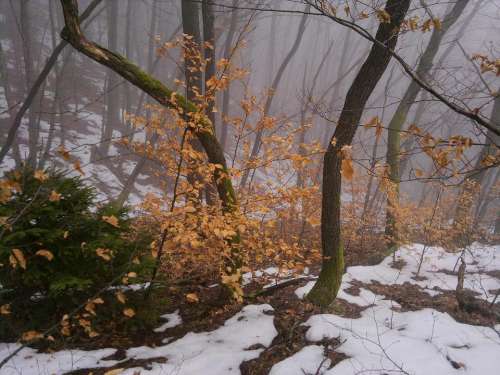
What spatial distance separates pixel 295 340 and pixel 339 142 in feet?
8.39

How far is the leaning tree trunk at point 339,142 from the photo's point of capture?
3.52m

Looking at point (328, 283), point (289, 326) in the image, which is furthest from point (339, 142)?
point (289, 326)

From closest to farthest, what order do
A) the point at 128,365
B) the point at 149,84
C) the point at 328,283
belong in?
the point at 128,365 < the point at 149,84 < the point at 328,283

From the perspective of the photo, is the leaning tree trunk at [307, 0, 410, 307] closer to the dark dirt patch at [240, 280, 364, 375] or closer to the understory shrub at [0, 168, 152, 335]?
the dark dirt patch at [240, 280, 364, 375]

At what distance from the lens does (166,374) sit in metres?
3.18

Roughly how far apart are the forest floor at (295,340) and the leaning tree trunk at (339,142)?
0.50 m

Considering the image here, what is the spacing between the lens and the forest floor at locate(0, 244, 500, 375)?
10.8 feet

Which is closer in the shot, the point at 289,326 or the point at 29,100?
the point at 289,326

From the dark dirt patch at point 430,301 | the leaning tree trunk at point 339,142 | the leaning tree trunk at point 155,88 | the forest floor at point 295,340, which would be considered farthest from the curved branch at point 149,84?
the dark dirt patch at point 430,301

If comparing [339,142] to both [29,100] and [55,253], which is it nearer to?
[55,253]

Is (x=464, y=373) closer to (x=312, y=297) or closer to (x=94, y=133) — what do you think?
(x=312, y=297)

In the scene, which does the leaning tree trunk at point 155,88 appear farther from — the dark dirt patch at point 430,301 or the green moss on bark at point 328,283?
the dark dirt patch at point 430,301

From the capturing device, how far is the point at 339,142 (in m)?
4.08

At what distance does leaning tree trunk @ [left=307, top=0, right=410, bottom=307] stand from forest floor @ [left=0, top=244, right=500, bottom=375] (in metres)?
0.50
